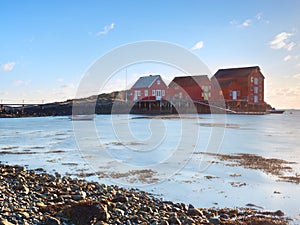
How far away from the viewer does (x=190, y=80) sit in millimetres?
54250

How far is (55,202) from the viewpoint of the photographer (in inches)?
175

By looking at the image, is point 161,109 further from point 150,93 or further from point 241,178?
point 241,178

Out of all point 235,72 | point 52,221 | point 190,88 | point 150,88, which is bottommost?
point 52,221

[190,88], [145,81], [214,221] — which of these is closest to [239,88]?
[190,88]

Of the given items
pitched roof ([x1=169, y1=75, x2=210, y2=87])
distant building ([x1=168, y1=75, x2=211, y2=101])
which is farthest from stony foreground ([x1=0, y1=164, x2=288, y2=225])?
pitched roof ([x1=169, y1=75, x2=210, y2=87])

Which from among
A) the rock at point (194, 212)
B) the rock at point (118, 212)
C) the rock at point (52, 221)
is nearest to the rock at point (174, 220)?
the rock at point (194, 212)

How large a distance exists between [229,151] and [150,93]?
41910 mm

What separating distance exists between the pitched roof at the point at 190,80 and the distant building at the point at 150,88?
3.13 m

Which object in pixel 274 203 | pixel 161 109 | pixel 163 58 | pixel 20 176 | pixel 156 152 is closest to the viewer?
pixel 274 203

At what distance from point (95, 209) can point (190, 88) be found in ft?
164

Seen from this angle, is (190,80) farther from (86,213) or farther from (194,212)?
(86,213)

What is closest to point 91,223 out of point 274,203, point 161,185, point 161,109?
point 161,185

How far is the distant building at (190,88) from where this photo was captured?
51.2 metres

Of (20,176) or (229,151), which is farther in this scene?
(229,151)
